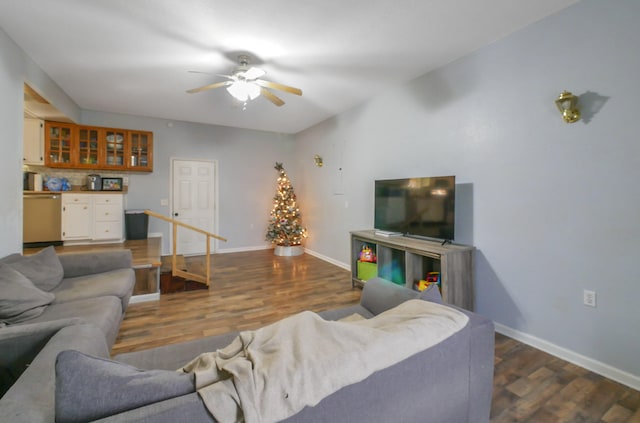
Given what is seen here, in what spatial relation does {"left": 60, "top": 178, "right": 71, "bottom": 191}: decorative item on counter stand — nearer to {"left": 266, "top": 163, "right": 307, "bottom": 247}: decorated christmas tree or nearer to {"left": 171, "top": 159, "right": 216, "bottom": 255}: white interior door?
{"left": 171, "top": 159, "right": 216, "bottom": 255}: white interior door

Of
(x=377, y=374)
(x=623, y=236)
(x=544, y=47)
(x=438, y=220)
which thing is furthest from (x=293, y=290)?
(x=544, y=47)

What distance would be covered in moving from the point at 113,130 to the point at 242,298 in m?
4.14

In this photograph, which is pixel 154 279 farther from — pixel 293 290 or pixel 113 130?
pixel 113 130

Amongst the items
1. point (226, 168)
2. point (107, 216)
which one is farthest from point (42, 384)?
point (226, 168)

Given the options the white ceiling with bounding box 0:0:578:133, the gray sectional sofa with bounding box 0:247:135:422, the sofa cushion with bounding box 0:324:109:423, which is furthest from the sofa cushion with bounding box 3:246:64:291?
the white ceiling with bounding box 0:0:578:133

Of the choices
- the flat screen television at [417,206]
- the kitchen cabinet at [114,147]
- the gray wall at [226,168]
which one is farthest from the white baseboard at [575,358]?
the kitchen cabinet at [114,147]

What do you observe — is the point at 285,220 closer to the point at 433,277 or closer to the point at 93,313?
the point at 433,277

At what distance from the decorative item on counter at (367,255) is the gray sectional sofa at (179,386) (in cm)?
242

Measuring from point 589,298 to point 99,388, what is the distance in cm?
309

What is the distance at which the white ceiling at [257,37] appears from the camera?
2348 mm

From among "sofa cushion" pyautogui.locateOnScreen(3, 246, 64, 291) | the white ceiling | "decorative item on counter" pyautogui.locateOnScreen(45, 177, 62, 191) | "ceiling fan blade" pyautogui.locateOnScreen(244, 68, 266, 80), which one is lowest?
"sofa cushion" pyautogui.locateOnScreen(3, 246, 64, 291)

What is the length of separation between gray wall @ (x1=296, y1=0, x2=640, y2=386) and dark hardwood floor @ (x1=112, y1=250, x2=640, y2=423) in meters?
0.30

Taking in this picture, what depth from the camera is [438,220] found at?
314 cm

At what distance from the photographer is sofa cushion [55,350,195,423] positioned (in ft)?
2.40
